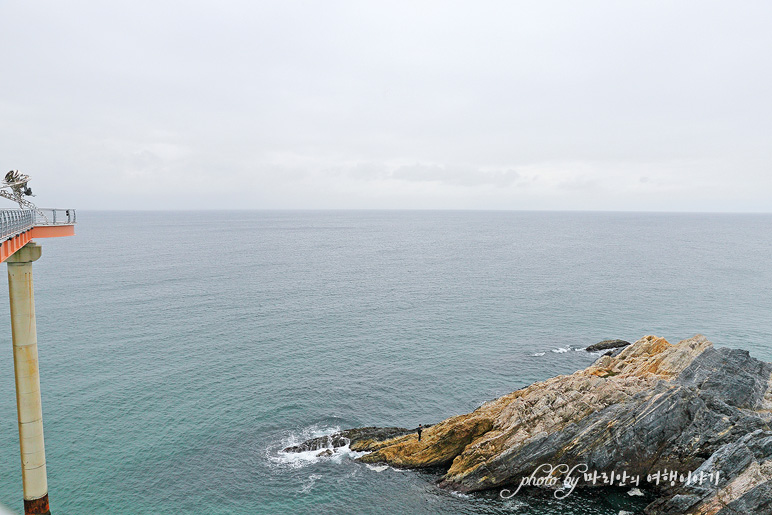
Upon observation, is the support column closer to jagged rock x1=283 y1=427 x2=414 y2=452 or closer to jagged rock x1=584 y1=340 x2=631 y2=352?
jagged rock x1=283 y1=427 x2=414 y2=452

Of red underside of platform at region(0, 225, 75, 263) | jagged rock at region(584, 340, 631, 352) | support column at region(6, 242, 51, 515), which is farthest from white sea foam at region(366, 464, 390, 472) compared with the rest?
jagged rock at region(584, 340, 631, 352)

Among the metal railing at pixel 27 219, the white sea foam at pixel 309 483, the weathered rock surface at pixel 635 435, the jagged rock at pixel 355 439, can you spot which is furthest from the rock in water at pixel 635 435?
the metal railing at pixel 27 219

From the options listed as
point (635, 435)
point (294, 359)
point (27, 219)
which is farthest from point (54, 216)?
point (635, 435)

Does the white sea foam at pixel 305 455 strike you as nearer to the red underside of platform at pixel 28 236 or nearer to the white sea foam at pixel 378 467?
the white sea foam at pixel 378 467

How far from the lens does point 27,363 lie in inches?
1086

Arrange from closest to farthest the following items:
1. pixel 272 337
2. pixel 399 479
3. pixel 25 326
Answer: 1. pixel 25 326
2. pixel 399 479
3. pixel 272 337

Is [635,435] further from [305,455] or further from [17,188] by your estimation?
[17,188]

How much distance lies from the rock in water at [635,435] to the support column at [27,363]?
83.1 ft

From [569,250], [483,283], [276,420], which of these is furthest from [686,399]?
[569,250]

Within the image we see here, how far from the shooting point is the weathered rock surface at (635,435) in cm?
3197

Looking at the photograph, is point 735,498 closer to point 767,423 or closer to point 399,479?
point 767,423

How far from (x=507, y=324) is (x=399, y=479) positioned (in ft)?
156

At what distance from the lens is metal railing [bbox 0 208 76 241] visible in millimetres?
22750

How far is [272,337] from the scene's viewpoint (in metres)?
73.1
